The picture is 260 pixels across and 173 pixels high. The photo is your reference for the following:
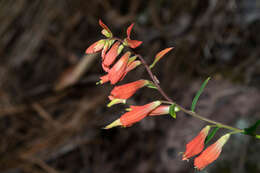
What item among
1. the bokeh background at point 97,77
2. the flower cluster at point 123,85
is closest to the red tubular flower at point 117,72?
the flower cluster at point 123,85

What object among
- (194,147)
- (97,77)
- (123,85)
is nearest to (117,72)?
(123,85)

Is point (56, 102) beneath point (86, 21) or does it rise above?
beneath

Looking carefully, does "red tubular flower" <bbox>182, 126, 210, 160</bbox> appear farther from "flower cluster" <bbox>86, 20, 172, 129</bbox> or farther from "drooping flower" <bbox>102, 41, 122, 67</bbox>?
"drooping flower" <bbox>102, 41, 122, 67</bbox>

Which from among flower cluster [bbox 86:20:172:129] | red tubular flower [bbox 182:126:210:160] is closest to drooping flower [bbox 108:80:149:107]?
flower cluster [bbox 86:20:172:129]

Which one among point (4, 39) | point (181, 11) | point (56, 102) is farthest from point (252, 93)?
point (4, 39)

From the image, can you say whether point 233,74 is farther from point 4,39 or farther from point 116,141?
point 4,39

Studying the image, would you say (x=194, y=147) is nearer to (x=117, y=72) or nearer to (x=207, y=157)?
(x=207, y=157)

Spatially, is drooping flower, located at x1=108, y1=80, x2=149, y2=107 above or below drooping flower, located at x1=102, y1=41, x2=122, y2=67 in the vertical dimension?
below

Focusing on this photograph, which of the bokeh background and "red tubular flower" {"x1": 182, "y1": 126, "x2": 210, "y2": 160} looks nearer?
"red tubular flower" {"x1": 182, "y1": 126, "x2": 210, "y2": 160}
